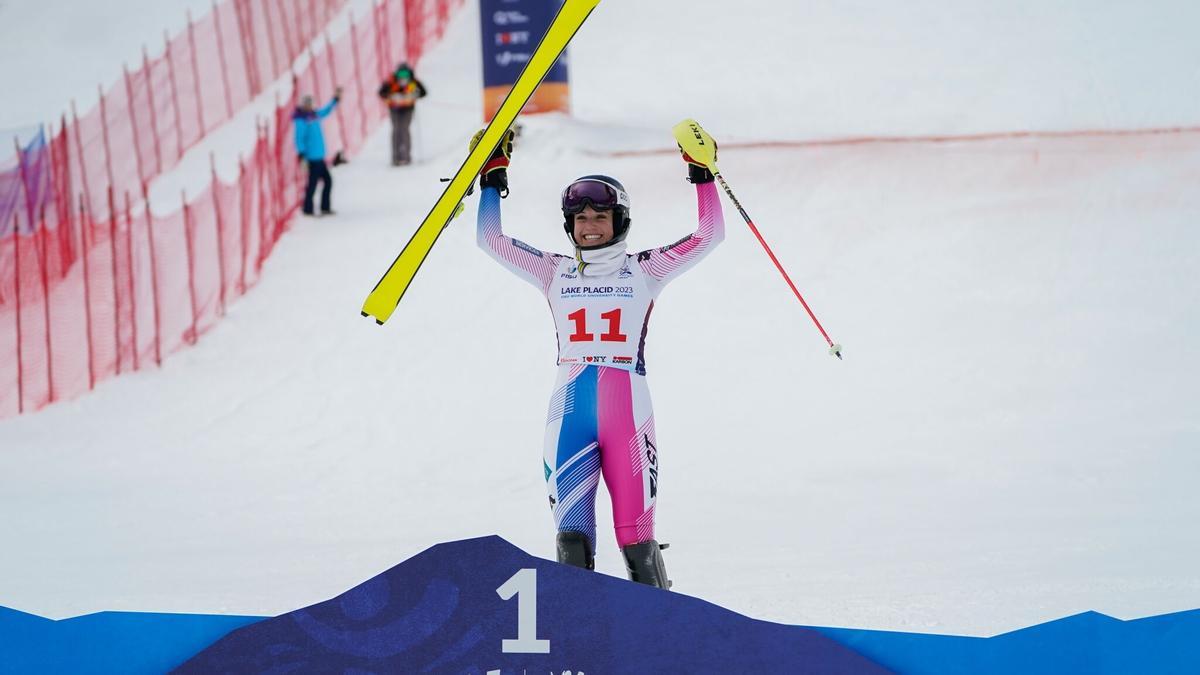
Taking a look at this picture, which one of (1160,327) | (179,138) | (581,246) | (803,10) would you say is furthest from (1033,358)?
(179,138)

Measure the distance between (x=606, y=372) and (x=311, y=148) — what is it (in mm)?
9995

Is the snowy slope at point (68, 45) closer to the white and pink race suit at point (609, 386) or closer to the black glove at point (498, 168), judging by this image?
the black glove at point (498, 168)

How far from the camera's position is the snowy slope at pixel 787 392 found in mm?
6898

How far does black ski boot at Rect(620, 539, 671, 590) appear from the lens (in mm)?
4855

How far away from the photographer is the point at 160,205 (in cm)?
1653

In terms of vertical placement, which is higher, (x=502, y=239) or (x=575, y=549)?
(x=502, y=239)

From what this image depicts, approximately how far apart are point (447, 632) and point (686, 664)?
593 millimetres

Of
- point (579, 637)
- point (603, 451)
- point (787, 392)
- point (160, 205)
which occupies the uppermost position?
point (160, 205)

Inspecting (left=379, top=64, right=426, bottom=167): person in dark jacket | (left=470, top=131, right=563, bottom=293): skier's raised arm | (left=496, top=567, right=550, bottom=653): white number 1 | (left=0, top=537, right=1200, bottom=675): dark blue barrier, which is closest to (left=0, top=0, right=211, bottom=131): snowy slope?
(left=379, top=64, right=426, bottom=167): person in dark jacket

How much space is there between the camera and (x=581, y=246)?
5.02 metres

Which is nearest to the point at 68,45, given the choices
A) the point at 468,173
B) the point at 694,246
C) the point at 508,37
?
the point at 508,37

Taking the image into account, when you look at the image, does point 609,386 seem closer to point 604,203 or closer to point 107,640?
point 604,203

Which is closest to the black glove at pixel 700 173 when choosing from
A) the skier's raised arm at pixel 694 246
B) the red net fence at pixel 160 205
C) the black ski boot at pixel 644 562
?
the skier's raised arm at pixel 694 246

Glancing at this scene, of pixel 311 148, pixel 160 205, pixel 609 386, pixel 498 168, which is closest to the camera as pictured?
pixel 609 386
